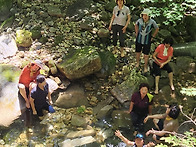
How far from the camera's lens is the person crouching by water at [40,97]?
205 inches

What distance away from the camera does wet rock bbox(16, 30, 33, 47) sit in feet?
23.3

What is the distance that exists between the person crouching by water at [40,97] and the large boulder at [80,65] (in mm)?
1038

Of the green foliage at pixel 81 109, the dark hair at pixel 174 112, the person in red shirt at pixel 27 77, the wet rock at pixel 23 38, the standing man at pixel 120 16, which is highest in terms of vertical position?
the standing man at pixel 120 16

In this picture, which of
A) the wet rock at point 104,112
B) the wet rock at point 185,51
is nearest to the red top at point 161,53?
the wet rock at point 104,112

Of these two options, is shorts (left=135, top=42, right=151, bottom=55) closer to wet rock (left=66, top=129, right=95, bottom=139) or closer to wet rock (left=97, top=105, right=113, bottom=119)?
wet rock (left=97, top=105, right=113, bottom=119)

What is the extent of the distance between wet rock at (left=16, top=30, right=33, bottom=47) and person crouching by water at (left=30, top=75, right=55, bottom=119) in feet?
7.57

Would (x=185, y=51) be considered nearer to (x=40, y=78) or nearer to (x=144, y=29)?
→ (x=144, y=29)

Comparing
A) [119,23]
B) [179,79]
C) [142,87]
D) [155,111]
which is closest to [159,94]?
[155,111]

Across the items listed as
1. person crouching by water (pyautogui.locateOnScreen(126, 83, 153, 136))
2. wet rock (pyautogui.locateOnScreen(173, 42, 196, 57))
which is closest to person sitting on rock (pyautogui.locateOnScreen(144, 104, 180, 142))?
person crouching by water (pyautogui.locateOnScreen(126, 83, 153, 136))

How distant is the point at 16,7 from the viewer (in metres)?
8.58

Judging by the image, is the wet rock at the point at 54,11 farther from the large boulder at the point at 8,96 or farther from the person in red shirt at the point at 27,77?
the person in red shirt at the point at 27,77

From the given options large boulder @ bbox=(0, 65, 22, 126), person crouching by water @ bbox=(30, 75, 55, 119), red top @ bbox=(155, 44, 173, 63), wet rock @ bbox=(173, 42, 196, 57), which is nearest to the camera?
person crouching by water @ bbox=(30, 75, 55, 119)

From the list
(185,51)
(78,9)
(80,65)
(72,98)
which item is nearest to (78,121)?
(72,98)

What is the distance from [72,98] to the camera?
21.0ft
